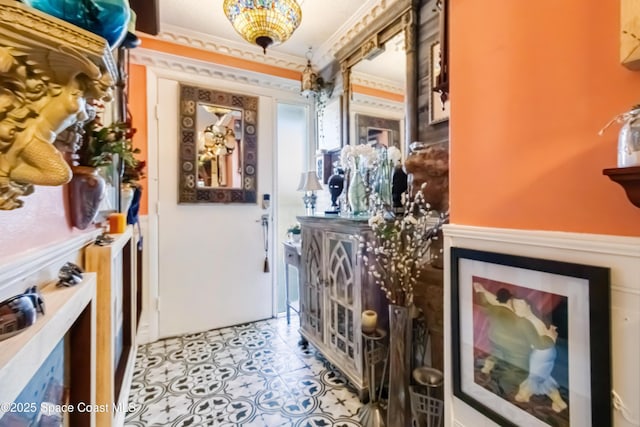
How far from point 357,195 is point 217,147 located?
1607 mm

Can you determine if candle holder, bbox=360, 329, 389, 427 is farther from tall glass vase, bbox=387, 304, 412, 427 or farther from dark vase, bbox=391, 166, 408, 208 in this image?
dark vase, bbox=391, 166, 408, 208

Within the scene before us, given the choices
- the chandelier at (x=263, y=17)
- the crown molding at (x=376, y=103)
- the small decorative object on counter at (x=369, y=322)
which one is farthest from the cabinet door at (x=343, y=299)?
the chandelier at (x=263, y=17)

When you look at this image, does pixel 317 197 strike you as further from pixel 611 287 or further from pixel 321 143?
pixel 611 287

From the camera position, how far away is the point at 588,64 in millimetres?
679

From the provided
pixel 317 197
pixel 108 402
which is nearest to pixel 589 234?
pixel 108 402

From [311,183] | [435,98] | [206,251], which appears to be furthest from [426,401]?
[206,251]

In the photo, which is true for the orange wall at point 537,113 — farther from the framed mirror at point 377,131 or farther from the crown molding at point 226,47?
the crown molding at point 226,47

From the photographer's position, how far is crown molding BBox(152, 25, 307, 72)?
260cm

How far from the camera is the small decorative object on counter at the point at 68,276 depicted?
626 millimetres

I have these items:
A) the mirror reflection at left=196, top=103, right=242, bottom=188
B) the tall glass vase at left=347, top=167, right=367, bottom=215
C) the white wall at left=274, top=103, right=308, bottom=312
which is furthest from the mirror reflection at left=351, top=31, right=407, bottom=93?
the mirror reflection at left=196, top=103, right=242, bottom=188

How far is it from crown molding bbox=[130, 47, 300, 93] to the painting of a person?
2853 millimetres

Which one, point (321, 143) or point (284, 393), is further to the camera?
point (321, 143)

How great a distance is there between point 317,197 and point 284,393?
1783mm

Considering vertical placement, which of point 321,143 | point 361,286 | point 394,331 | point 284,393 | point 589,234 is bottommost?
point 284,393
